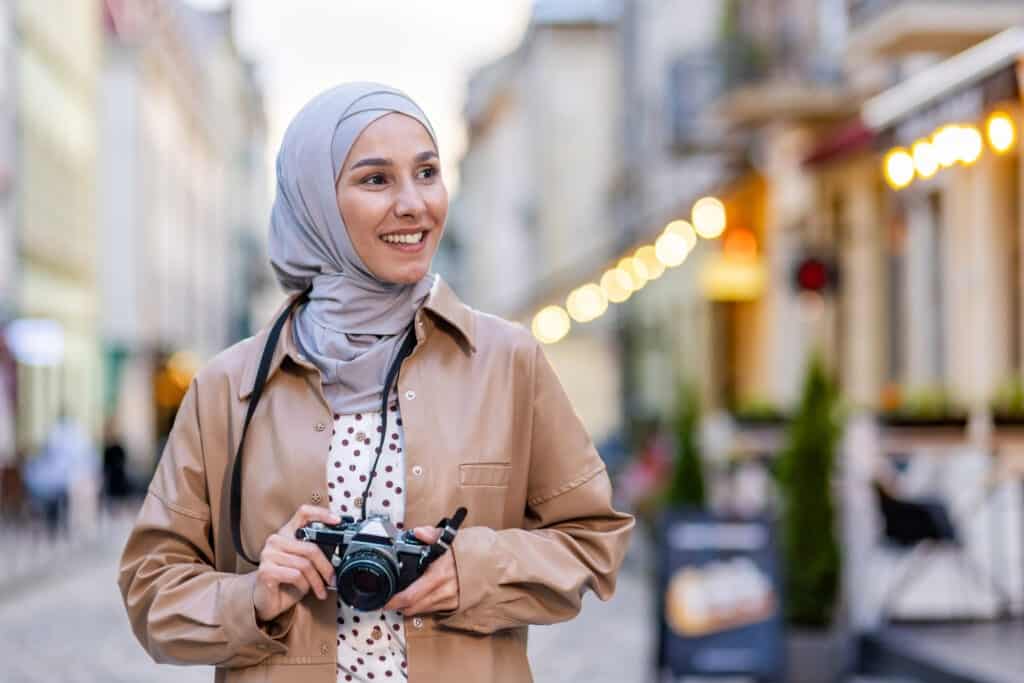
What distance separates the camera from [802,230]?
26.2 m

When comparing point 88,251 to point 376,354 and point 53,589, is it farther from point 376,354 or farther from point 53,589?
point 376,354

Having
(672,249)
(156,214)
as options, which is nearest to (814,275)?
(672,249)

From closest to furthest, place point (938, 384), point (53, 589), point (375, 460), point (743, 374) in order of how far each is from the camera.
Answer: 1. point (375, 460)
2. point (938, 384)
3. point (53, 589)
4. point (743, 374)

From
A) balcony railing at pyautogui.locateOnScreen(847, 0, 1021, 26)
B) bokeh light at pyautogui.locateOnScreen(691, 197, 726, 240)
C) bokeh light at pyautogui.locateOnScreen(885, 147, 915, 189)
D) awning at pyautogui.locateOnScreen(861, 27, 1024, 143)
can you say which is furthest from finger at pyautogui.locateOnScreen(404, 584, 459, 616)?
bokeh light at pyautogui.locateOnScreen(691, 197, 726, 240)

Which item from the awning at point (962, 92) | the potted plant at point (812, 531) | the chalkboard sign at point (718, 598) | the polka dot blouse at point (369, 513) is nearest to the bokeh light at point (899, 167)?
the awning at point (962, 92)

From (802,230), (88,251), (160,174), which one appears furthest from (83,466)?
(160,174)

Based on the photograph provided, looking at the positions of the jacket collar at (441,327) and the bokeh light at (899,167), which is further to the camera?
the bokeh light at (899,167)

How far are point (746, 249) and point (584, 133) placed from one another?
101 feet

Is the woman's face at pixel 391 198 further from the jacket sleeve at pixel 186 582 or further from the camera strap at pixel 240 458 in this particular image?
the jacket sleeve at pixel 186 582

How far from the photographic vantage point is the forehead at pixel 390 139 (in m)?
3.26

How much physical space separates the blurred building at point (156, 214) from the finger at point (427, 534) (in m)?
47.4

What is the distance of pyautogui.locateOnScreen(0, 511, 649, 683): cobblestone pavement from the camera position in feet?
43.3

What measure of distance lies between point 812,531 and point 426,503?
9.28m

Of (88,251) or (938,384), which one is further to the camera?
(88,251)
